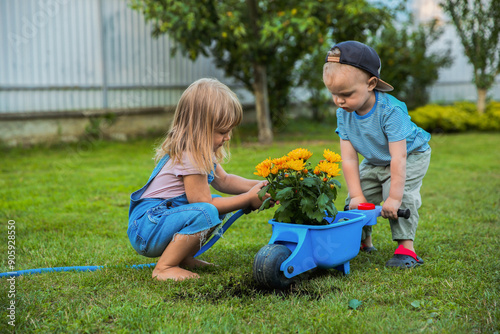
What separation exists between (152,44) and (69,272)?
7.49m

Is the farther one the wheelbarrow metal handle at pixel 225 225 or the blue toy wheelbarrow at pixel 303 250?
the wheelbarrow metal handle at pixel 225 225

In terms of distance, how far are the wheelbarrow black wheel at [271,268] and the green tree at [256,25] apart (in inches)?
203

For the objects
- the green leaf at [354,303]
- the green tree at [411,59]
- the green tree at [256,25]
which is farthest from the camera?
the green tree at [411,59]

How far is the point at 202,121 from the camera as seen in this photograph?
2582 millimetres

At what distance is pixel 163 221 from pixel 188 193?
20cm

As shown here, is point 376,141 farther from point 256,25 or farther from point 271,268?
point 256,25

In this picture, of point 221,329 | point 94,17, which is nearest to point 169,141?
point 221,329

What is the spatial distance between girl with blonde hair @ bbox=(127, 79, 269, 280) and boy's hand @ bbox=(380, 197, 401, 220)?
27.5 inches

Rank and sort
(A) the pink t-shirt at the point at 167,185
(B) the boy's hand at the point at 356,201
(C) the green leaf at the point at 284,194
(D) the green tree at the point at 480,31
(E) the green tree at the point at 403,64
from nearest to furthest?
1. (C) the green leaf at the point at 284,194
2. (A) the pink t-shirt at the point at 167,185
3. (B) the boy's hand at the point at 356,201
4. (E) the green tree at the point at 403,64
5. (D) the green tree at the point at 480,31

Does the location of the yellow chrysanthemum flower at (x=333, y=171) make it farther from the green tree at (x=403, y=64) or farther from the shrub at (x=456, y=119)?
the shrub at (x=456, y=119)

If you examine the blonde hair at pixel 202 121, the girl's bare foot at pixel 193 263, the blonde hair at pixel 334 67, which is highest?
the blonde hair at pixel 334 67

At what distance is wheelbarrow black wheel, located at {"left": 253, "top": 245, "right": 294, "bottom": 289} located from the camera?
2.22m

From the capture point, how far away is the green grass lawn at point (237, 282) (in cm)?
197

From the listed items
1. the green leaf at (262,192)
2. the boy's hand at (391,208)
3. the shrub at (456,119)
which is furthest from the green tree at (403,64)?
the green leaf at (262,192)
